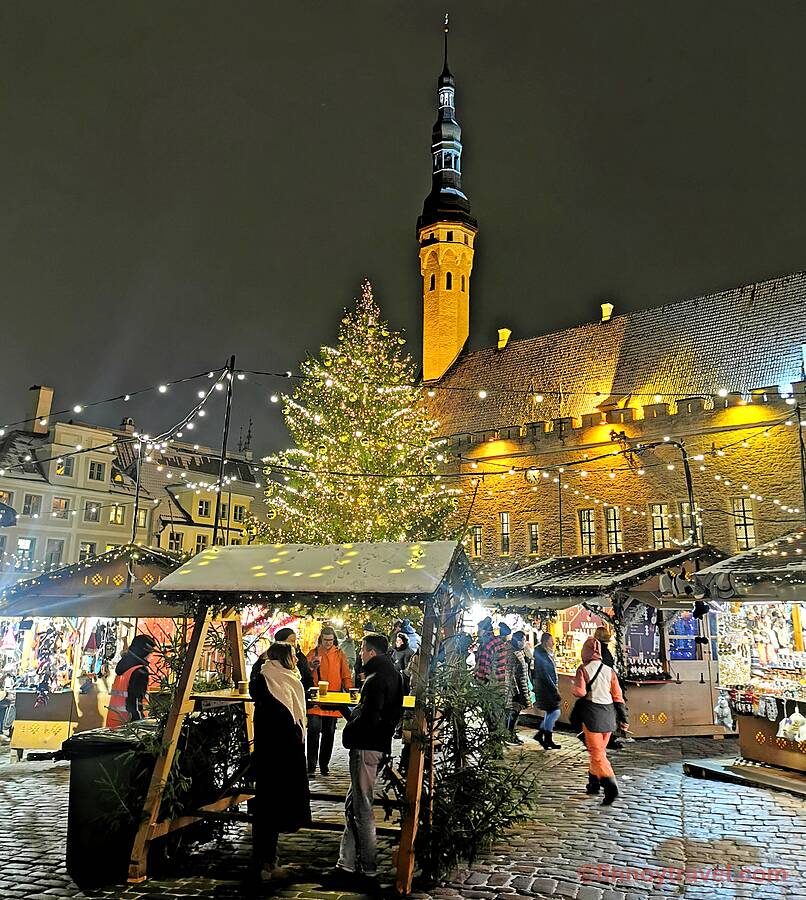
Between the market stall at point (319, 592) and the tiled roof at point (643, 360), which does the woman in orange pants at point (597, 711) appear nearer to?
the market stall at point (319, 592)

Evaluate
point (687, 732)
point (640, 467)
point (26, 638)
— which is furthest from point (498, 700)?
point (640, 467)

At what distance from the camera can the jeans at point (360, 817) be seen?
5.59 m

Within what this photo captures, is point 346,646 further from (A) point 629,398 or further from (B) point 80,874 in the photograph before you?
(A) point 629,398

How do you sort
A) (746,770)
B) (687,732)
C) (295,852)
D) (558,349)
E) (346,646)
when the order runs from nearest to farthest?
(295,852) < (746,770) < (687,732) < (346,646) < (558,349)

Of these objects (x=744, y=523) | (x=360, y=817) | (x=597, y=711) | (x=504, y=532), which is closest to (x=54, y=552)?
(x=504, y=532)

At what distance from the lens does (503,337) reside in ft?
119

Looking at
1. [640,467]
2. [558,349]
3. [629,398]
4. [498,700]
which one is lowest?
[498,700]

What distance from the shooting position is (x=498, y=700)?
21.5ft

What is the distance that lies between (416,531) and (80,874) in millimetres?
17023

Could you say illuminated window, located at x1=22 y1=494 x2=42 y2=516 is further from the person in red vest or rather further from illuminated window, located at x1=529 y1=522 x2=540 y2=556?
the person in red vest

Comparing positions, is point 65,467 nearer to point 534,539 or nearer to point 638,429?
point 534,539

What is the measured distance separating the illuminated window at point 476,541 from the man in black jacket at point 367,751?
26.3 m

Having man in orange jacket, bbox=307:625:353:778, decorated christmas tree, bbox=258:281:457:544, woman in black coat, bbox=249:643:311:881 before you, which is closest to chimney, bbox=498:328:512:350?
decorated christmas tree, bbox=258:281:457:544

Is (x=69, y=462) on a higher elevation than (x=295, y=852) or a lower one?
higher
